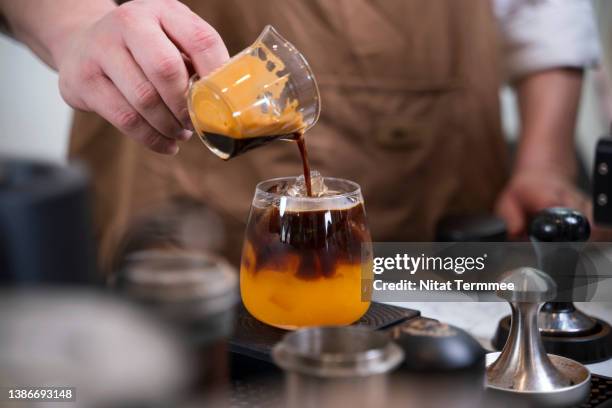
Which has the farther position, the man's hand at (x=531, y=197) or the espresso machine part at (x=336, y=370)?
the man's hand at (x=531, y=197)

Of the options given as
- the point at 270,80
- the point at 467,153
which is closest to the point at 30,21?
the point at 270,80

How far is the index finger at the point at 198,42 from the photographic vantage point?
3.39 ft

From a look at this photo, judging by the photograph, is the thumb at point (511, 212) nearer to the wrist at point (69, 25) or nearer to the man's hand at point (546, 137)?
the man's hand at point (546, 137)

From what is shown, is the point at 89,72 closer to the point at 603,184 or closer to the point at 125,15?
the point at 125,15

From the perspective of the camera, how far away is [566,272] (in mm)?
1097

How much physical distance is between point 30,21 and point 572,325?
2.98ft

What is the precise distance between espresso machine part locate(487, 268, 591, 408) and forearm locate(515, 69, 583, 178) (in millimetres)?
1155

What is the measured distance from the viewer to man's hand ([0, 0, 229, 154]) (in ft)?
3.39

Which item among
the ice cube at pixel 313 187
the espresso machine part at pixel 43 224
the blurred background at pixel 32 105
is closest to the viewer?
the espresso machine part at pixel 43 224

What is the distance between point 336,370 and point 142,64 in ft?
1.89

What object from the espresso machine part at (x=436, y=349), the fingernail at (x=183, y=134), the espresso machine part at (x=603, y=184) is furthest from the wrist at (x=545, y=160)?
the espresso machine part at (x=436, y=349)

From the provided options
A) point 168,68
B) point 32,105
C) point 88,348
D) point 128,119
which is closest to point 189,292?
point 88,348

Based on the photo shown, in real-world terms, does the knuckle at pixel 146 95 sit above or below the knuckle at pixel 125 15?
below

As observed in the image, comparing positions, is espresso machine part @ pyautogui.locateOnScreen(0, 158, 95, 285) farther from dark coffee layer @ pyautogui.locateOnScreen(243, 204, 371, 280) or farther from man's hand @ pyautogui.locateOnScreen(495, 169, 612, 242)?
man's hand @ pyautogui.locateOnScreen(495, 169, 612, 242)
